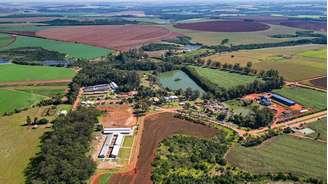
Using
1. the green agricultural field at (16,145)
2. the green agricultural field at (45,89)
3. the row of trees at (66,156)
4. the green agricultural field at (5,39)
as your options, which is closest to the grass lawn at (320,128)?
the row of trees at (66,156)

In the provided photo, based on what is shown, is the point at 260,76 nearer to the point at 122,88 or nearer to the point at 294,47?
the point at 122,88

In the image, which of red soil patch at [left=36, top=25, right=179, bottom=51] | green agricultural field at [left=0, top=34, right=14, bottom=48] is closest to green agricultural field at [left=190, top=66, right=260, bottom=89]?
red soil patch at [left=36, top=25, right=179, bottom=51]

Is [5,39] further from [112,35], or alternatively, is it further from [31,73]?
[31,73]

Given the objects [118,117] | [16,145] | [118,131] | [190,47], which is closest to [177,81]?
[118,117]

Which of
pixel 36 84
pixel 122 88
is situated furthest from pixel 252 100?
pixel 36 84

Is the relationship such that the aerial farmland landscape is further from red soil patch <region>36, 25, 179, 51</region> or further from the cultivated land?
red soil patch <region>36, 25, 179, 51</region>
